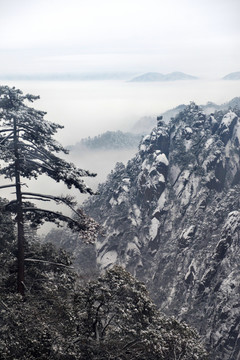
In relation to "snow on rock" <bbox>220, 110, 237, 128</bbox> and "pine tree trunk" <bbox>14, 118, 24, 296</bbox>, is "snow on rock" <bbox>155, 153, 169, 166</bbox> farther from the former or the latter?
"pine tree trunk" <bbox>14, 118, 24, 296</bbox>

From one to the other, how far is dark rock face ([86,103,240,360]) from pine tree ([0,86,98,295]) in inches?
2646

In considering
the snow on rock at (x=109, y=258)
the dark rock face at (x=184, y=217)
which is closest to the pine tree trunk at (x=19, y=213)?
the dark rock face at (x=184, y=217)

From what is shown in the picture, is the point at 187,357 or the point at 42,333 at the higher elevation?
the point at 42,333

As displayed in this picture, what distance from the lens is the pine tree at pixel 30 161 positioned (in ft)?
62.2

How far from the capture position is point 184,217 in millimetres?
119625

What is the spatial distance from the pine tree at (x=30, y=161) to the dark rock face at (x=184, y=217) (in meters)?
67.2

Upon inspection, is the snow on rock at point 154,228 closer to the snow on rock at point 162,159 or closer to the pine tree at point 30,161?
the snow on rock at point 162,159

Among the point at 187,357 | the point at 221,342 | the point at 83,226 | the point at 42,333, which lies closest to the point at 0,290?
the point at 42,333

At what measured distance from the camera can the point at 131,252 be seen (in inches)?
4889

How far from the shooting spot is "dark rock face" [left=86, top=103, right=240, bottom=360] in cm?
8919

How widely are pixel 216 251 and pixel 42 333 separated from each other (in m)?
79.5

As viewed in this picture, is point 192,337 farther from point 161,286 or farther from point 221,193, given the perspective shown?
point 221,193

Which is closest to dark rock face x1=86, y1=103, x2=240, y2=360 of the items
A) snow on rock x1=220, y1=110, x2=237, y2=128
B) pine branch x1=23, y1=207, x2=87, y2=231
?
snow on rock x1=220, y1=110, x2=237, y2=128

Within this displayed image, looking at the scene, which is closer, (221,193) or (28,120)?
(28,120)
